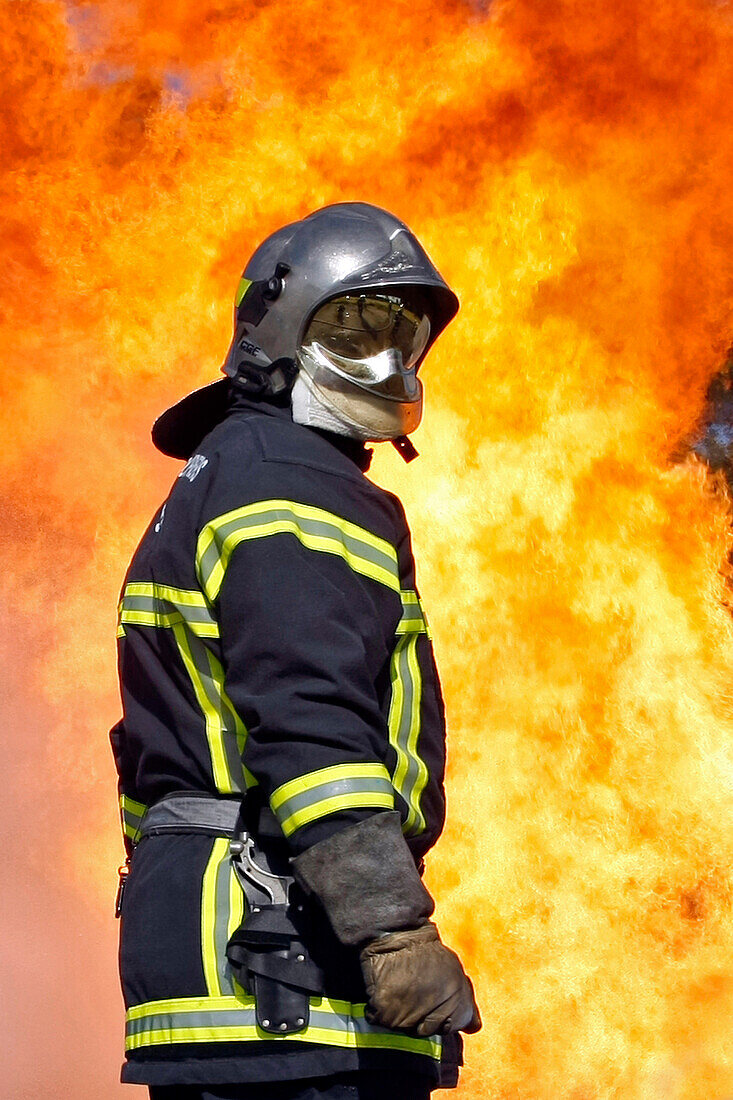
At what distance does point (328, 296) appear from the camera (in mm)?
3338

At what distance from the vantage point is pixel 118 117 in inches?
293

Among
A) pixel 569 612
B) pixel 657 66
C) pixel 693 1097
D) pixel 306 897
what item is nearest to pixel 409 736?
pixel 306 897

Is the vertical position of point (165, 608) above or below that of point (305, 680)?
above

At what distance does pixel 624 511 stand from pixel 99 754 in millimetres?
3256

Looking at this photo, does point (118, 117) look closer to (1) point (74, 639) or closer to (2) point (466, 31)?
(2) point (466, 31)

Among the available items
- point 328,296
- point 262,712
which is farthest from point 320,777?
point 328,296

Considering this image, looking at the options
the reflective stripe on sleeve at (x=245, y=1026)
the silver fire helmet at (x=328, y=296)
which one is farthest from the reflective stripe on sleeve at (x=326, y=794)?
the silver fire helmet at (x=328, y=296)

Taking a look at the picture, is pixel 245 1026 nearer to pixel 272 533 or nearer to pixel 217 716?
pixel 217 716

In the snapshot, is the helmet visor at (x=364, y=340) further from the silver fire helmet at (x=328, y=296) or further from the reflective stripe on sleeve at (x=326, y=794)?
the reflective stripe on sleeve at (x=326, y=794)

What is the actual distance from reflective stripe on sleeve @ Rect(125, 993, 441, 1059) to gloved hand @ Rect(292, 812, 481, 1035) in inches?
5.6

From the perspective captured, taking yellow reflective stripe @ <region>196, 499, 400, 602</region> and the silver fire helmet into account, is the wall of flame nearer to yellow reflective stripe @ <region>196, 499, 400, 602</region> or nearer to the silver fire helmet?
the silver fire helmet

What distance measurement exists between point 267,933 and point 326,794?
37 centimetres

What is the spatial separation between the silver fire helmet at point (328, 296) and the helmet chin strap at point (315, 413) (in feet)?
0.09

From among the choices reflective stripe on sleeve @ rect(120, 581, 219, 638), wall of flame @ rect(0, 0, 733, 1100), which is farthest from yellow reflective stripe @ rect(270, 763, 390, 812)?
wall of flame @ rect(0, 0, 733, 1100)
